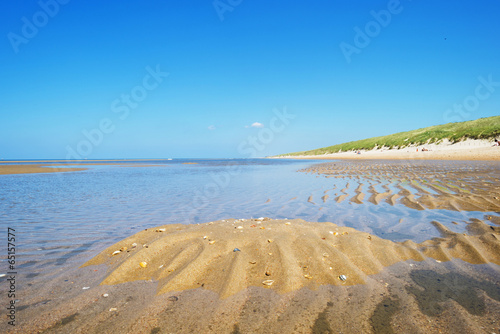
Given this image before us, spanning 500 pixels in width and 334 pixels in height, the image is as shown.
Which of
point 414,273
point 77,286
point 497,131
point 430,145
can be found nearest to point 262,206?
point 414,273

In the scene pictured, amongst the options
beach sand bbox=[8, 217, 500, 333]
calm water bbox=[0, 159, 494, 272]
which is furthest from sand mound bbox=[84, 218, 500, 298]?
calm water bbox=[0, 159, 494, 272]

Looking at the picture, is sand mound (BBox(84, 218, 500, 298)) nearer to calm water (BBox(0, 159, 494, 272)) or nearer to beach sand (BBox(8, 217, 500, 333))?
beach sand (BBox(8, 217, 500, 333))

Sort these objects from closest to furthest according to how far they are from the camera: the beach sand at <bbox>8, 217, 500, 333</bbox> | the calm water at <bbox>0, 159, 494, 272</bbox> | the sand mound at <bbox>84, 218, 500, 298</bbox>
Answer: the beach sand at <bbox>8, 217, 500, 333</bbox> → the sand mound at <bbox>84, 218, 500, 298</bbox> → the calm water at <bbox>0, 159, 494, 272</bbox>

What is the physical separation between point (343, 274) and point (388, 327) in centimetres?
102

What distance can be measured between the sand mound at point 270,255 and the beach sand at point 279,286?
16 millimetres

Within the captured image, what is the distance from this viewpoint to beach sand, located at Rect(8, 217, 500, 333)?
7.14 ft

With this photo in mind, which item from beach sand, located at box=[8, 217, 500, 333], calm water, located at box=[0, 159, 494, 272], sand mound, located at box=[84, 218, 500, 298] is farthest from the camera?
calm water, located at box=[0, 159, 494, 272]

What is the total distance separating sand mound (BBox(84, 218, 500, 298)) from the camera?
9.80 feet

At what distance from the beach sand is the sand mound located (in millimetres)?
16

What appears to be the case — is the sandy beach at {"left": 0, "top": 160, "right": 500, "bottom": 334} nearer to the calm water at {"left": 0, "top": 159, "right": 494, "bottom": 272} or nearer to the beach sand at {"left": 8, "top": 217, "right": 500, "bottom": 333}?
the beach sand at {"left": 8, "top": 217, "right": 500, "bottom": 333}

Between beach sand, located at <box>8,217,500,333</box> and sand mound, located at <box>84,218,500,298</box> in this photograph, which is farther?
sand mound, located at <box>84,218,500,298</box>

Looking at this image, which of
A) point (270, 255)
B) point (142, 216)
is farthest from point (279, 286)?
point (142, 216)

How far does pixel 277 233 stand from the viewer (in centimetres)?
438

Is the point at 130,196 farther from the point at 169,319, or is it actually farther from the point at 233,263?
the point at 169,319
